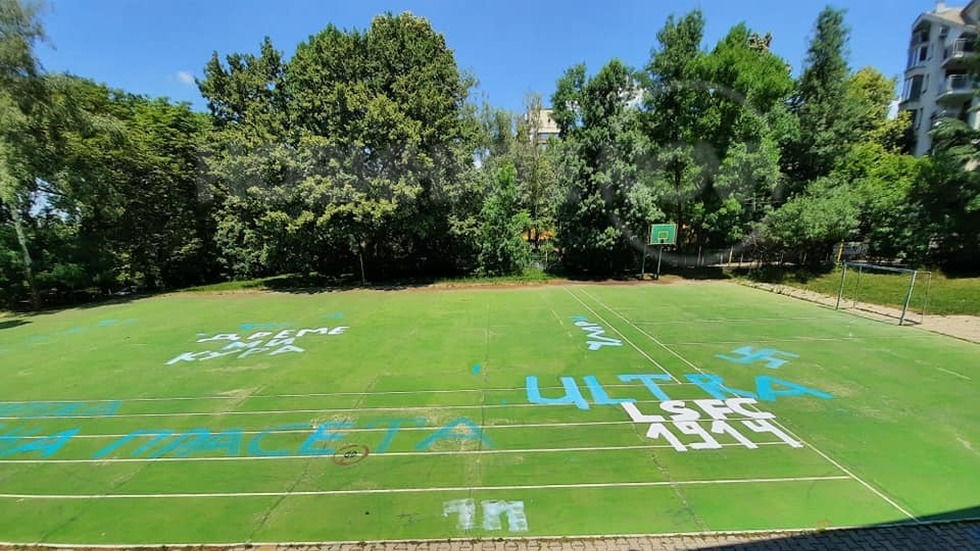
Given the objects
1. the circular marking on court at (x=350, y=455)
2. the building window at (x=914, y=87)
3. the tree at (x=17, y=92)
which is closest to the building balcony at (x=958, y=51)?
the building window at (x=914, y=87)

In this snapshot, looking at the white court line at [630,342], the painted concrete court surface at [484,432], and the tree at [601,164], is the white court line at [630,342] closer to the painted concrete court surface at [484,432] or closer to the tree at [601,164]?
the painted concrete court surface at [484,432]

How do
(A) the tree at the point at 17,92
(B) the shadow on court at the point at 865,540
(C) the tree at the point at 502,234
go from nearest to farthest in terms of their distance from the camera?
(B) the shadow on court at the point at 865,540, (A) the tree at the point at 17,92, (C) the tree at the point at 502,234

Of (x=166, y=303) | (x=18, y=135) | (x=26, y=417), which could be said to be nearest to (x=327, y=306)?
(x=166, y=303)

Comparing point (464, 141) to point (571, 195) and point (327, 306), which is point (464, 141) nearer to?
point (571, 195)

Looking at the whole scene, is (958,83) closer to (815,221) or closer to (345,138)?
(815,221)

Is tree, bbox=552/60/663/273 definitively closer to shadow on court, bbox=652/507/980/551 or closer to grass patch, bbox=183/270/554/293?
grass patch, bbox=183/270/554/293

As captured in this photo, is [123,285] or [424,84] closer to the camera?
[424,84]

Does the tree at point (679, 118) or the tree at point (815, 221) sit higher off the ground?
the tree at point (679, 118)
